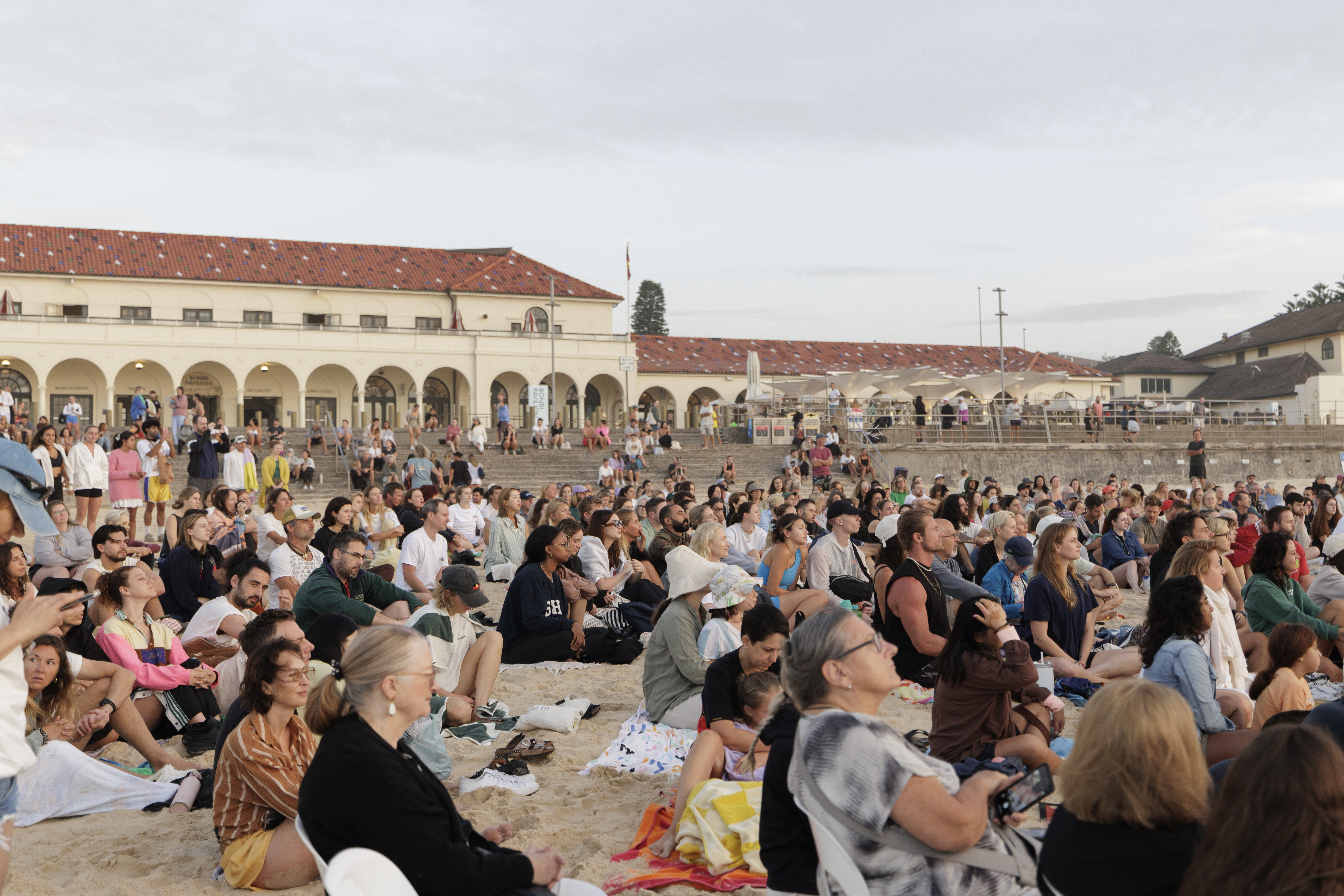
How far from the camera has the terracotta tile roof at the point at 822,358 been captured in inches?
1956

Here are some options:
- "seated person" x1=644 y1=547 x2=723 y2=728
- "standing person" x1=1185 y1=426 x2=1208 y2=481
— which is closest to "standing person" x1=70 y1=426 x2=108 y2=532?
"seated person" x1=644 y1=547 x2=723 y2=728

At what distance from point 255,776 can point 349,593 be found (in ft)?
11.7

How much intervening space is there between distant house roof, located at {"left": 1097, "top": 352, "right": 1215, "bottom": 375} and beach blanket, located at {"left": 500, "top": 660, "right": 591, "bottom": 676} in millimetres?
58847

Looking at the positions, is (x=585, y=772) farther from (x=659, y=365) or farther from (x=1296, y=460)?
(x=659, y=365)

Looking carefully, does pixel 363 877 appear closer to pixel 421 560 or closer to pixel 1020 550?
pixel 421 560

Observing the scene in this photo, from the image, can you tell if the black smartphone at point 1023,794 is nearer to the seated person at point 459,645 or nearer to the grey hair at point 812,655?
the grey hair at point 812,655

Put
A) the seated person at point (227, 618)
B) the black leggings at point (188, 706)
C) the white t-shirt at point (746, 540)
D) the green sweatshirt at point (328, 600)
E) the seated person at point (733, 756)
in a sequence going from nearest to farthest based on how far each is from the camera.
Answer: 1. the seated person at point (733, 756)
2. the black leggings at point (188, 706)
3. the seated person at point (227, 618)
4. the green sweatshirt at point (328, 600)
5. the white t-shirt at point (746, 540)

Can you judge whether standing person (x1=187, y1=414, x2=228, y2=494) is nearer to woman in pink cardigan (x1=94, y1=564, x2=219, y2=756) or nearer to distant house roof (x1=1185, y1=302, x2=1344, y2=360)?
woman in pink cardigan (x1=94, y1=564, x2=219, y2=756)

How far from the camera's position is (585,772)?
5676 mm

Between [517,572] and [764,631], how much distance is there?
12.8 ft

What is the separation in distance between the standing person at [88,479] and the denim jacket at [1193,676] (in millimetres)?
13321

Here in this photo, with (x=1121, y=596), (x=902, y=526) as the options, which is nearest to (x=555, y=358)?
(x=1121, y=596)

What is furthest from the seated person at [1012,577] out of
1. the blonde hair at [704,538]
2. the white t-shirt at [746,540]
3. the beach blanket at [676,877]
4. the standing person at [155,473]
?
the standing person at [155,473]

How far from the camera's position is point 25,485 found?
110 inches
